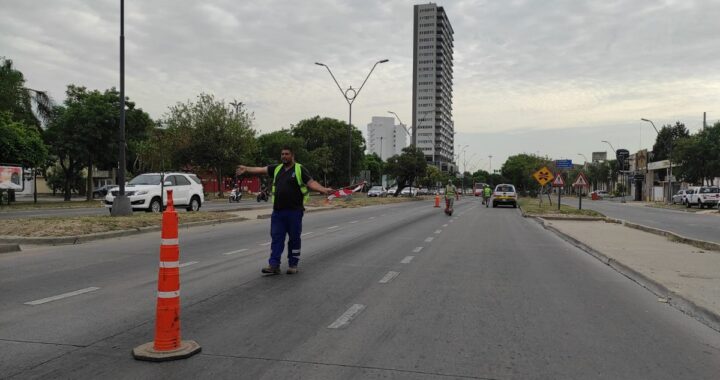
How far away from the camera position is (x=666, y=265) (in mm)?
10016

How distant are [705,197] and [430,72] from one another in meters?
142

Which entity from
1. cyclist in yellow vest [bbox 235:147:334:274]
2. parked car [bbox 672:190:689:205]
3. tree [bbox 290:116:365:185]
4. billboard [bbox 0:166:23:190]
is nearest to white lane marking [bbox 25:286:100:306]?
cyclist in yellow vest [bbox 235:147:334:274]

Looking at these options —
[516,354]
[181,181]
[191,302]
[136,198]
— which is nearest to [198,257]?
[191,302]

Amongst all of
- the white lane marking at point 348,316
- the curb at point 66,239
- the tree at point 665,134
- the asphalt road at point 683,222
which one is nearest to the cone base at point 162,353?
the white lane marking at point 348,316

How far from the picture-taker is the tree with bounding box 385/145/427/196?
5741 cm

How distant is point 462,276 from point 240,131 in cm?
4151

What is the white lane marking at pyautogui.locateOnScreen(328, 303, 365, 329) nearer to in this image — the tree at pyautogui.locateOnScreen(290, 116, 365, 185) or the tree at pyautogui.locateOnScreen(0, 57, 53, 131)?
the tree at pyautogui.locateOnScreen(0, 57, 53, 131)

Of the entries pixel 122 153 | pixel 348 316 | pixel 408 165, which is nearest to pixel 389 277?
pixel 348 316

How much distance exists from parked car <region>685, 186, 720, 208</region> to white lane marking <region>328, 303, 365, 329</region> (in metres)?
42.5

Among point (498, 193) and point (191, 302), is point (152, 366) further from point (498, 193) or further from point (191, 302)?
point (498, 193)

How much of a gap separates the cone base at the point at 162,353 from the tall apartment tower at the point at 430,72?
17031 centimetres

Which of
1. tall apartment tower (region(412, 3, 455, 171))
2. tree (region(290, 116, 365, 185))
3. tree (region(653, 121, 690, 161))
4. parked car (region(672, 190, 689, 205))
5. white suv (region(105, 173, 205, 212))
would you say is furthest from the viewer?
tall apartment tower (region(412, 3, 455, 171))

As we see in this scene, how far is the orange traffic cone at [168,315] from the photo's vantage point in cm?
443

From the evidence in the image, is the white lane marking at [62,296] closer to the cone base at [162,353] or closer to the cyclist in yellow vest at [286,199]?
the cyclist in yellow vest at [286,199]
